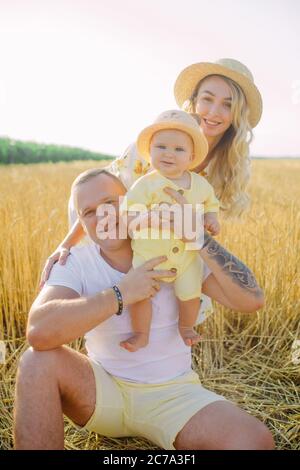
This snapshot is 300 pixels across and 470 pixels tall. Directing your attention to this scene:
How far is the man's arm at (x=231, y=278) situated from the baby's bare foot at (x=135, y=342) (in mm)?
313

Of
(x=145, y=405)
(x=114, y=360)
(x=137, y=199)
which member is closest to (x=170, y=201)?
(x=137, y=199)

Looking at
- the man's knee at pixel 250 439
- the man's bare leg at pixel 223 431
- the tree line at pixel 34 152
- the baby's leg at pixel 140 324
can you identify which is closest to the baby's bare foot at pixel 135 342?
the baby's leg at pixel 140 324

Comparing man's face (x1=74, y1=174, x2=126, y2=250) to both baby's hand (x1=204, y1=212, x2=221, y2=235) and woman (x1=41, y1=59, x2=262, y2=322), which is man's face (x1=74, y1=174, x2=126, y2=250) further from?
woman (x1=41, y1=59, x2=262, y2=322)

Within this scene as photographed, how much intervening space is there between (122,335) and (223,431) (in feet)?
1.45

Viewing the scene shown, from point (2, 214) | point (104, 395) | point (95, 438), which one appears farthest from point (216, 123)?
point (2, 214)

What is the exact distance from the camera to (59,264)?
176 cm

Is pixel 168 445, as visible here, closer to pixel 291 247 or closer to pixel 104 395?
pixel 104 395

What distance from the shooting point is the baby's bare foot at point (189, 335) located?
5.78 ft

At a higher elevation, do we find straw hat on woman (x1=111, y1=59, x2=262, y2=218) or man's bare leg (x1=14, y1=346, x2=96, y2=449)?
straw hat on woman (x1=111, y1=59, x2=262, y2=218)

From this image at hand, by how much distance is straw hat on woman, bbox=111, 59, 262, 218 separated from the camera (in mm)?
2203

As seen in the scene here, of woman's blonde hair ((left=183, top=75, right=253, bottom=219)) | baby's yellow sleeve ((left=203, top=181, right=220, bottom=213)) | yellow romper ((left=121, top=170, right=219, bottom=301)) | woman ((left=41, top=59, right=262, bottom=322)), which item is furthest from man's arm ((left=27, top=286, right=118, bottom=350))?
woman's blonde hair ((left=183, top=75, right=253, bottom=219))

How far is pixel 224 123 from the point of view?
2221 mm

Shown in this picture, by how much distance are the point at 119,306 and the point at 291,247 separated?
1666 millimetres

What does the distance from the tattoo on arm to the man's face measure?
0.97ft
